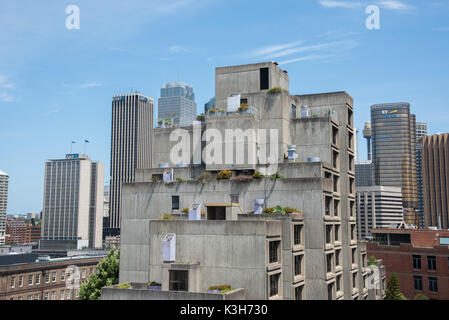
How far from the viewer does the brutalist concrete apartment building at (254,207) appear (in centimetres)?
4294

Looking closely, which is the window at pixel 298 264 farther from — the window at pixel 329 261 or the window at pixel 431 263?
the window at pixel 431 263

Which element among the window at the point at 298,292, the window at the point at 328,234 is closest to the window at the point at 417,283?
the window at the point at 328,234

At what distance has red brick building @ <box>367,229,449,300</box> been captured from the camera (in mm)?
88688

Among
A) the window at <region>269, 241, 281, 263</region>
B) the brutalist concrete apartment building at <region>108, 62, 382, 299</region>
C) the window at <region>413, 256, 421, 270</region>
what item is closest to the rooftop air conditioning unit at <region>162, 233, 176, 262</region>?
the brutalist concrete apartment building at <region>108, 62, 382, 299</region>

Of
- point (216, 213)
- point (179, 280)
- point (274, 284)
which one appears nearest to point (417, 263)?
point (274, 284)

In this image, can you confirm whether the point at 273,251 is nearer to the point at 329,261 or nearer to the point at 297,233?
the point at 297,233

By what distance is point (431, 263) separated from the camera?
297 ft

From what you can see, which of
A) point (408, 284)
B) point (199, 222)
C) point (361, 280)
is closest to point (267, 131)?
point (199, 222)

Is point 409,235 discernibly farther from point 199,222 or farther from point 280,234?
point 199,222

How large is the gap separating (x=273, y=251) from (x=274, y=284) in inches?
127

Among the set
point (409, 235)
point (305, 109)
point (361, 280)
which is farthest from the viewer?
point (409, 235)

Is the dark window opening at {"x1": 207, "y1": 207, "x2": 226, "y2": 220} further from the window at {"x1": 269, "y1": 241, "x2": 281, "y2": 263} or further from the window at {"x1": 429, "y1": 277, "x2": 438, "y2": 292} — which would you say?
the window at {"x1": 429, "y1": 277, "x2": 438, "y2": 292}
